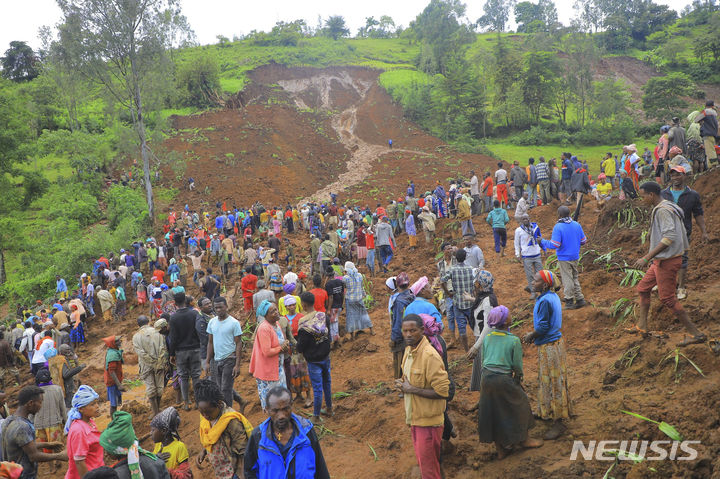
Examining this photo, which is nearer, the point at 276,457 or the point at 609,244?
the point at 276,457

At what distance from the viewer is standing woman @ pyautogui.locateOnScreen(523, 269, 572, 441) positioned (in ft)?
15.3

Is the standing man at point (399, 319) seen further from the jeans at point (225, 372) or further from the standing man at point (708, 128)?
the standing man at point (708, 128)

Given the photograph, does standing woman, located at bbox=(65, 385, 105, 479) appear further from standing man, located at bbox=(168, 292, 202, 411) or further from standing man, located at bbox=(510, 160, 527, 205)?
standing man, located at bbox=(510, 160, 527, 205)

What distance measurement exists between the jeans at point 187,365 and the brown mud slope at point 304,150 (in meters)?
21.4

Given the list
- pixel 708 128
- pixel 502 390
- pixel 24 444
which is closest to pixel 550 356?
pixel 502 390

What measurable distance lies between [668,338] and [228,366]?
18.1 ft

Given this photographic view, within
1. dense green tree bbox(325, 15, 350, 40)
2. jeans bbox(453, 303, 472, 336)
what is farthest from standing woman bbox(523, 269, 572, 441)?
dense green tree bbox(325, 15, 350, 40)

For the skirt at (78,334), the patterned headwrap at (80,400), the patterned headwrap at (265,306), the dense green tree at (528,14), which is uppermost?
the dense green tree at (528,14)

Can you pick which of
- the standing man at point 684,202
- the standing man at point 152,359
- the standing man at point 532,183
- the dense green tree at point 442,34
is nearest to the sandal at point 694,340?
the standing man at point 684,202

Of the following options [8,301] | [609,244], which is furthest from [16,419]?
[8,301]

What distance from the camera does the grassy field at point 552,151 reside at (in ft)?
115

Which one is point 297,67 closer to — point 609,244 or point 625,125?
point 625,125

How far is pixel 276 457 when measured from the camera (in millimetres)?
3203

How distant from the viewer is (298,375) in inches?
270
